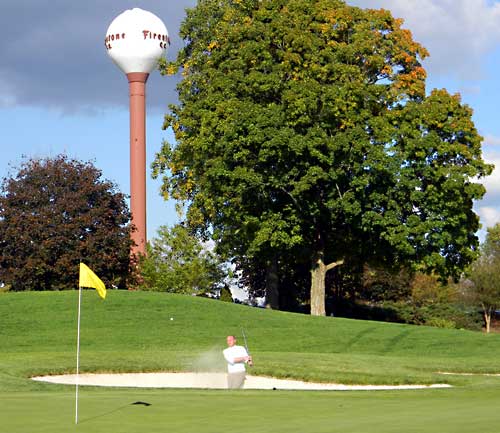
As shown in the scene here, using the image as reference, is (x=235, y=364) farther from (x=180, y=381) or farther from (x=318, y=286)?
(x=318, y=286)

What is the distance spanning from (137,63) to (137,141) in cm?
659

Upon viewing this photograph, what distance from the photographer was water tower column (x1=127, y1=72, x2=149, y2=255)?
272ft

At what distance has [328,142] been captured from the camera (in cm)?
4791

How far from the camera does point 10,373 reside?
28031mm

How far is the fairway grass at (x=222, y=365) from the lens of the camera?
624 inches

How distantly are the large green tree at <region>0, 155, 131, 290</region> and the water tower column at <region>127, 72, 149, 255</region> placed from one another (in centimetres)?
1821

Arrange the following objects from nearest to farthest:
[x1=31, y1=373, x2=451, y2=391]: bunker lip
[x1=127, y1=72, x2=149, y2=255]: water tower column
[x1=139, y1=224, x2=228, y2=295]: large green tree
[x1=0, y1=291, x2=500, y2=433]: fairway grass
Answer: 1. [x1=0, y1=291, x2=500, y2=433]: fairway grass
2. [x1=31, y1=373, x2=451, y2=391]: bunker lip
3. [x1=139, y1=224, x2=228, y2=295]: large green tree
4. [x1=127, y1=72, x2=149, y2=255]: water tower column

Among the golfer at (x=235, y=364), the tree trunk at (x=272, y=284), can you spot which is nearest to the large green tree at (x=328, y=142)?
the tree trunk at (x=272, y=284)

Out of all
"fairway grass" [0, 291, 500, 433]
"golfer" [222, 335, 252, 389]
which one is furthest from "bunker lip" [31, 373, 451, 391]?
"golfer" [222, 335, 252, 389]

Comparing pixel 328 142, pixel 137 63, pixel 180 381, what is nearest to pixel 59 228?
pixel 328 142

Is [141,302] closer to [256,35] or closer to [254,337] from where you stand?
[254,337]

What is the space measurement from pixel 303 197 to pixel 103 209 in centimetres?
1721

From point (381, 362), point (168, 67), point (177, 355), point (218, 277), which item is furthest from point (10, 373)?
point (218, 277)

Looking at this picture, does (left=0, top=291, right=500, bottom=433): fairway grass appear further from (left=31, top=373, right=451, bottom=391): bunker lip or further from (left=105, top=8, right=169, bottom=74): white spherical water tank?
(left=105, top=8, right=169, bottom=74): white spherical water tank
